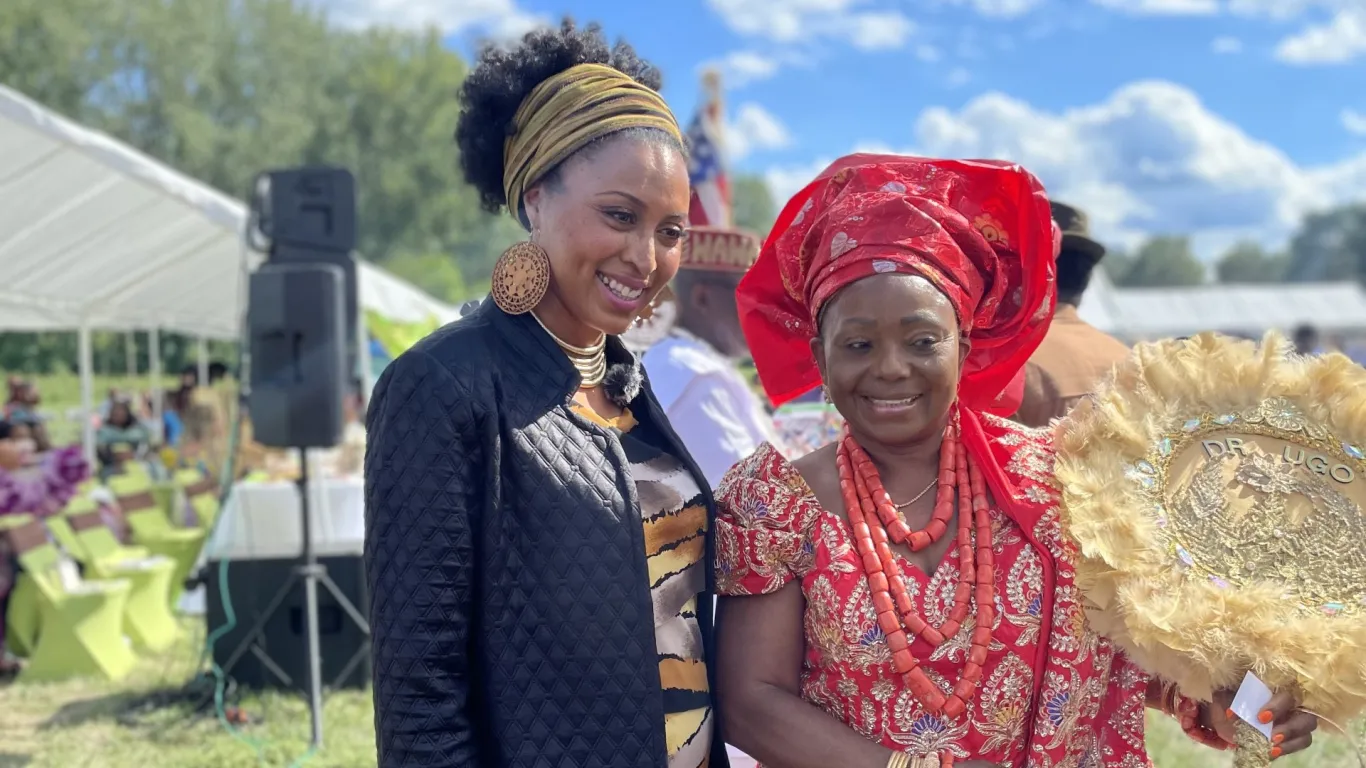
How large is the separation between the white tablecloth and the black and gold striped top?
187 inches

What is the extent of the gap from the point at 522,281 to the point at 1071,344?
2045 millimetres

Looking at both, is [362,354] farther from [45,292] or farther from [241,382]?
[241,382]

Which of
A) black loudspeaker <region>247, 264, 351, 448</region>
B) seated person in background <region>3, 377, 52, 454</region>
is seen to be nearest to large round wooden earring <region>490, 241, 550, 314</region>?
black loudspeaker <region>247, 264, 351, 448</region>

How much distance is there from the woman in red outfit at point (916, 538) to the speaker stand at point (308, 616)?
3965 millimetres

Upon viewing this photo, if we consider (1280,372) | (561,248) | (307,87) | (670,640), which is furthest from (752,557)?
(307,87)

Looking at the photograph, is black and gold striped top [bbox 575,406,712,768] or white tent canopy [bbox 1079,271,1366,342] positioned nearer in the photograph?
black and gold striped top [bbox 575,406,712,768]

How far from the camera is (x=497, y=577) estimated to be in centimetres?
152

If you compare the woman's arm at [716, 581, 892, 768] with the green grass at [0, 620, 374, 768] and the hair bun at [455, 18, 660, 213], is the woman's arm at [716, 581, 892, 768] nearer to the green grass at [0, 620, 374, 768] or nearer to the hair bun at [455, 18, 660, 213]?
the hair bun at [455, 18, 660, 213]

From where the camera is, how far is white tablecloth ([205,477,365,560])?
20.3 feet

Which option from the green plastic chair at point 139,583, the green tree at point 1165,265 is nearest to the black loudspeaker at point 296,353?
the green plastic chair at point 139,583

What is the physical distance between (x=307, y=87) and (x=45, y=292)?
28153 mm

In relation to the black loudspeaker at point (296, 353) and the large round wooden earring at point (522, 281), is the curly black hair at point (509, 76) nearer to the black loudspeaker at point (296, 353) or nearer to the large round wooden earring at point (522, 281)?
the large round wooden earring at point (522, 281)

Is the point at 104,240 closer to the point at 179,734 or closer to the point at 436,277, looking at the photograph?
the point at 179,734

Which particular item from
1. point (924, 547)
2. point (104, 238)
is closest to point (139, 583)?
point (104, 238)
